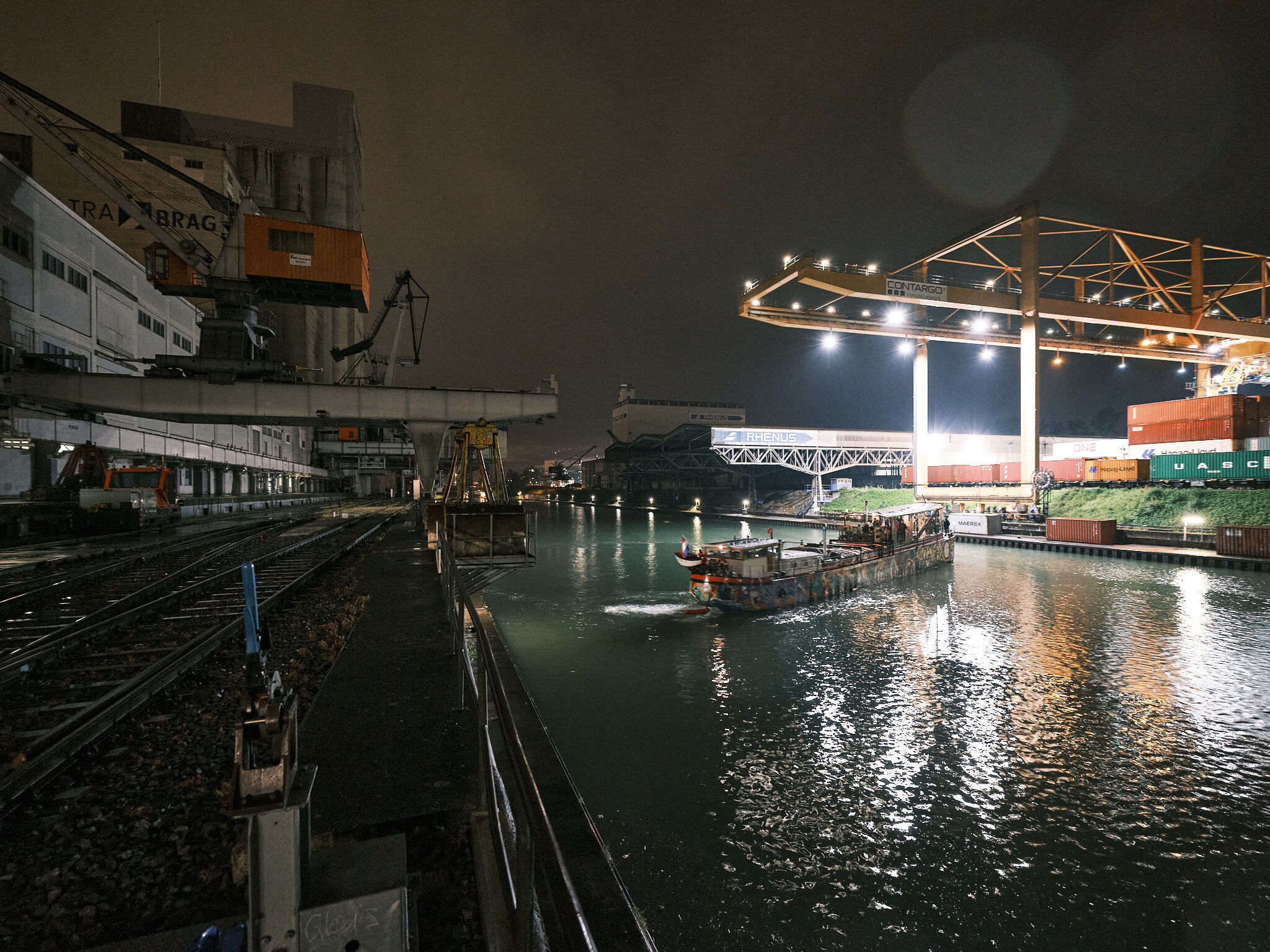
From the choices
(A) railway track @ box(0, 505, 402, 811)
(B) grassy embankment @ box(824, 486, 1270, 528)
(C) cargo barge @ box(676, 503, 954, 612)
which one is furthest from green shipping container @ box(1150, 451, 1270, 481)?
(A) railway track @ box(0, 505, 402, 811)

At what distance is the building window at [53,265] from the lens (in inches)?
1104

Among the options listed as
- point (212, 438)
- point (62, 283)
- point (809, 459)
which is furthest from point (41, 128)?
point (809, 459)

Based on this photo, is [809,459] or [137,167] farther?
[809,459]

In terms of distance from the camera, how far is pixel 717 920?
5.77 metres

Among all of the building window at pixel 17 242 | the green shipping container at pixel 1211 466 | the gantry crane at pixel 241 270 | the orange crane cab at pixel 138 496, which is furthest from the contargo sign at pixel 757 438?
the building window at pixel 17 242

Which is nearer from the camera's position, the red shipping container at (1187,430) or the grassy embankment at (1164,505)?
the grassy embankment at (1164,505)

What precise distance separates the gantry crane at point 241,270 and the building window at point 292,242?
0.10 feet

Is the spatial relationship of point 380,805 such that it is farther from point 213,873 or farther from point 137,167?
point 137,167

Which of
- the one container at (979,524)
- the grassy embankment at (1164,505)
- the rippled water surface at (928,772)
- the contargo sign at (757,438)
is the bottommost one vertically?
the rippled water surface at (928,772)

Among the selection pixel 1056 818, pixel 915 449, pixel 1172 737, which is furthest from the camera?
pixel 915 449

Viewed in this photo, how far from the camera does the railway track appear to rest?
5.18m

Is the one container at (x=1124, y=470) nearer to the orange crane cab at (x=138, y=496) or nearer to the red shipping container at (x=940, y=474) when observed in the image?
the red shipping container at (x=940, y=474)

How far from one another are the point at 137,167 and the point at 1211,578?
267 feet

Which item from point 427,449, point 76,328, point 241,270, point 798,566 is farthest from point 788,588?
point 76,328
